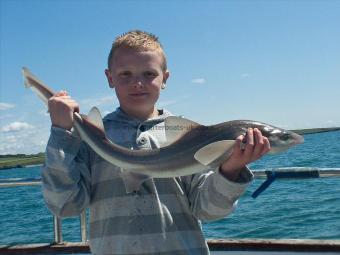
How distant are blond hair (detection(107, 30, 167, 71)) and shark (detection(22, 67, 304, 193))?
57cm

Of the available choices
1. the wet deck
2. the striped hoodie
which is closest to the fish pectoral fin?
the striped hoodie

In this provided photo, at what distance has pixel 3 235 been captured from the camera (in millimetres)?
17266

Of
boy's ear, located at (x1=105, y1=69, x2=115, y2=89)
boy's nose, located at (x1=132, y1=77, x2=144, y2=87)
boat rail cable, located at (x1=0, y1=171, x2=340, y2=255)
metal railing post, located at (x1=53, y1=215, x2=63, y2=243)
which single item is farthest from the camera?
metal railing post, located at (x1=53, y1=215, x2=63, y2=243)

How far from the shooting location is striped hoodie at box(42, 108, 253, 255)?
8.74 ft

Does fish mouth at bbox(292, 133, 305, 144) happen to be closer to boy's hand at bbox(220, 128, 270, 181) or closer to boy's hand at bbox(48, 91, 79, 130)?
boy's hand at bbox(220, 128, 270, 181)

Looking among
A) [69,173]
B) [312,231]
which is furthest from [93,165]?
[312,231]

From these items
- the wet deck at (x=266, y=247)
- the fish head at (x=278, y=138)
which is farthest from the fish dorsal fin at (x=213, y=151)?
the wet deck at (x=266, y=247)

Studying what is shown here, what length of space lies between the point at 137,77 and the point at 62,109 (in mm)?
517

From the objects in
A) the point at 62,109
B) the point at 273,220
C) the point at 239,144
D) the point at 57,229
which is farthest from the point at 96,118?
the point at 273,220

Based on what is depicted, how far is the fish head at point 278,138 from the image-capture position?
261 cm

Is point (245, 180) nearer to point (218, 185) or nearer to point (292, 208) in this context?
point (218, 185)

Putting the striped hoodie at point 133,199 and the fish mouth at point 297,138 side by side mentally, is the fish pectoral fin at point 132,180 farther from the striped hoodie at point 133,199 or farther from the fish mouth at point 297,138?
the fish mouth at point 297,138

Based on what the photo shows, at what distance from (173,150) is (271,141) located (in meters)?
0.57

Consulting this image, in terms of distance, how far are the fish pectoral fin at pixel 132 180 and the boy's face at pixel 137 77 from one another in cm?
52
